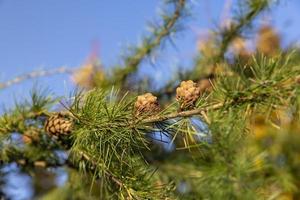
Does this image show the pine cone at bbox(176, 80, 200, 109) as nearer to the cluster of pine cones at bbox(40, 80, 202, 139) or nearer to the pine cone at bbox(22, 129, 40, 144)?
the cluster of pine cones at bbox(40, 80, 202, 139)

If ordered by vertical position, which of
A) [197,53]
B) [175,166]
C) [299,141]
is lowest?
[299,141]

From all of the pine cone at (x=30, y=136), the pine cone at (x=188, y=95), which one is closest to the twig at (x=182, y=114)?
the pine cone at (x=188, y=95)

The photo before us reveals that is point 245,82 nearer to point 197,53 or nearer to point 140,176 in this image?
point 140,176

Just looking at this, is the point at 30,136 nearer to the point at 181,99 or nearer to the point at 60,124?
the point at 60,124

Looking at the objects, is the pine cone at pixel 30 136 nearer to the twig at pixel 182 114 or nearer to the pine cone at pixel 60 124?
the pine cone at pixel 60 124

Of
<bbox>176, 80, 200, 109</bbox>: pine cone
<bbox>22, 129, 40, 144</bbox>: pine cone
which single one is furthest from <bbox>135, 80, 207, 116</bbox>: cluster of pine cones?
<bbox>22, 129, 40, 144</bbox>: pine cone

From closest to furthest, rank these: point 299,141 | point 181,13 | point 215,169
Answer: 1. point 215,169
2. point 181,13
3. point 299,141

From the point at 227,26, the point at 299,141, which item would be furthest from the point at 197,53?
the point at 299,141
